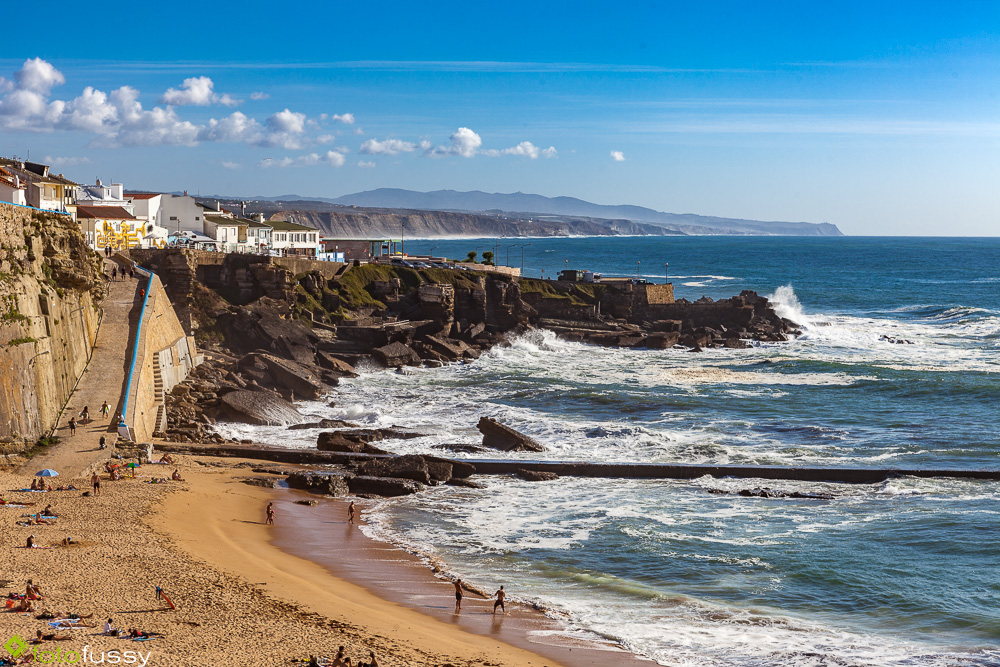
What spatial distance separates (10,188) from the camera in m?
37.5

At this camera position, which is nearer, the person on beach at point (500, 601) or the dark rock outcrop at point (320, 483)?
the person on beach at point (500, 601)

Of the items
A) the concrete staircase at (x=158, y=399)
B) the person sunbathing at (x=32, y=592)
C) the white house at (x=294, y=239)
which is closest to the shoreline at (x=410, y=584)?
the person sunbathing at (x=32, y=592)

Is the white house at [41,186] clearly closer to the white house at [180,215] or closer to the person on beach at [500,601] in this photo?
the white house at [180,215]

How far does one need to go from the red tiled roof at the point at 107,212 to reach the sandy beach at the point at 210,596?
38020 millimetres

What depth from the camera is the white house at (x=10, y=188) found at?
36781mm

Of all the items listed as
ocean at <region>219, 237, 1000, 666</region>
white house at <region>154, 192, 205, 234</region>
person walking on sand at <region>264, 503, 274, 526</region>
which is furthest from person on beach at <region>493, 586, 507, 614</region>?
white house at <region>154, 192, 205, 234</region>

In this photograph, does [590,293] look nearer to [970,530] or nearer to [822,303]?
[822,303]

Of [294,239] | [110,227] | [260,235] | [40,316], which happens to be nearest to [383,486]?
[40,316]

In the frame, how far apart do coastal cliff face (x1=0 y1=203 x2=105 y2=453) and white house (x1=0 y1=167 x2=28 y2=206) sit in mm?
3526

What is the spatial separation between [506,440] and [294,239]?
54150 mm

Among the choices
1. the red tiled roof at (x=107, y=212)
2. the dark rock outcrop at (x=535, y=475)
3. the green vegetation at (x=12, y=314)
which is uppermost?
the red tiled roof at (x=107, y=212)

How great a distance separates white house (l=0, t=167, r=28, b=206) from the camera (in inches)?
1448

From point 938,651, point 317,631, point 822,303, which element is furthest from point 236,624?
point 822,303

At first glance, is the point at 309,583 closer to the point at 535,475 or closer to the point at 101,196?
the point at 535,475
